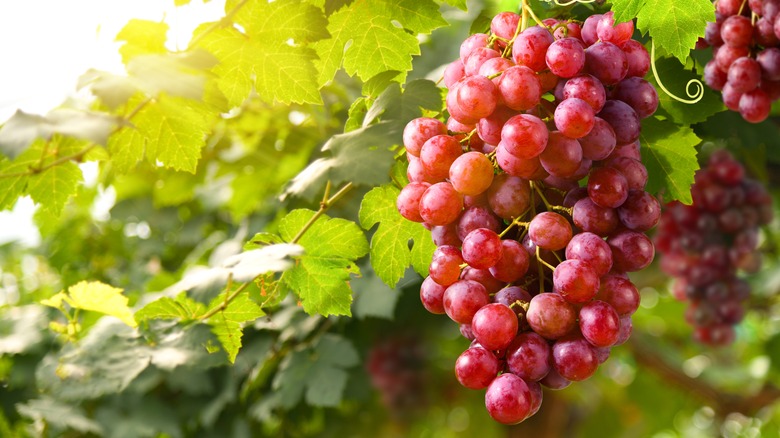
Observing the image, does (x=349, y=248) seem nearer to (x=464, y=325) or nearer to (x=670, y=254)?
(x=464, y=325)

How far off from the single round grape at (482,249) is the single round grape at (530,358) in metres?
0.07

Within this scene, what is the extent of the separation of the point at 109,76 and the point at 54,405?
85 cm

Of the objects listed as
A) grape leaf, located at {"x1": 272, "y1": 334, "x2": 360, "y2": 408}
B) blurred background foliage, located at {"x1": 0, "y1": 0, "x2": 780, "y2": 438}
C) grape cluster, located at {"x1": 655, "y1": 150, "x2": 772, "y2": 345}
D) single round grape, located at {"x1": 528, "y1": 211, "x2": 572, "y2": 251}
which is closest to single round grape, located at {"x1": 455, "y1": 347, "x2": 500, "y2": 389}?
single round grape, located at {"x1": 528, "y1": 211, "x2": 572, "y2": 251}

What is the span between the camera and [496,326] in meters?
0.62

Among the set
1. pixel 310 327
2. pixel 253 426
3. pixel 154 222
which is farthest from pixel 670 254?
pixel 154 222

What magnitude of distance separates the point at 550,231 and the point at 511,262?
5 cm

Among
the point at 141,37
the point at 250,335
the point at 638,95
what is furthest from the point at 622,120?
the point at 250,335

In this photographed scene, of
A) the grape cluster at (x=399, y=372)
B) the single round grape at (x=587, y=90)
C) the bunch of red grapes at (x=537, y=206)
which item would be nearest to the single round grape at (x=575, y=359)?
the bunch of red grapes at (x=537, y=206)

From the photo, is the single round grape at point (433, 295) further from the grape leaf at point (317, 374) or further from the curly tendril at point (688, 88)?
the grape leaf at point (317, 374)

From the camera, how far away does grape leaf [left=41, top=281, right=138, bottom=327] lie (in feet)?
3.38

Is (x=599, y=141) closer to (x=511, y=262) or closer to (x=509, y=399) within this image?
(x=511, y=262)

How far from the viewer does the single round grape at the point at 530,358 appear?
619 mm

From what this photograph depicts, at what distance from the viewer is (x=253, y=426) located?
1.58 meters

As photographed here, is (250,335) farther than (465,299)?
Yes
